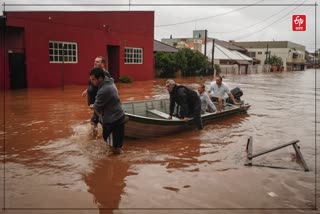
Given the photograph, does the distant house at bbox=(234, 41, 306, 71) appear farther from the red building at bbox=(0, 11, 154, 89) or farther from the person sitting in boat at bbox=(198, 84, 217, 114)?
the person sitting in boat at bbox=(198, 84, 217, 114)

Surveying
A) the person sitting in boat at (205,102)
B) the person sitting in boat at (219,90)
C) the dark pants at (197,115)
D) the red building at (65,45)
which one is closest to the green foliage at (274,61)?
the red building at (65,45)

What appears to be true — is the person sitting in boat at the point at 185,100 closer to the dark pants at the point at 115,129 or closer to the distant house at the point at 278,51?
the dark pants at the point at 115,129

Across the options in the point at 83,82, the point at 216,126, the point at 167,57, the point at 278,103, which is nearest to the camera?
the point at 216,126

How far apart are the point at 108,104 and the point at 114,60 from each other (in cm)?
1868

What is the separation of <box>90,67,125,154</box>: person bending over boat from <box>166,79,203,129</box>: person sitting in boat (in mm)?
2477

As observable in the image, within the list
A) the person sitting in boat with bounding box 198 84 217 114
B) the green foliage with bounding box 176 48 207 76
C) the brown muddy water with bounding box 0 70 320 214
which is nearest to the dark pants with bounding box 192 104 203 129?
the brown muddy water with bounding box 0 70 320 214

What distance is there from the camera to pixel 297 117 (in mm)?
13484

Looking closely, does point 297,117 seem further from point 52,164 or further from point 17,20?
point 17,20

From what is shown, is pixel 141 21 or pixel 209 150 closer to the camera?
pixel 209 150

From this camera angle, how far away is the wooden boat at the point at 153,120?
27.5 feet

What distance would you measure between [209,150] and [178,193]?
3055 millimetres

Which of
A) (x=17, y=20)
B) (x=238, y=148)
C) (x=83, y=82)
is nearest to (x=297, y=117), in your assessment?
(x=238, y=148)

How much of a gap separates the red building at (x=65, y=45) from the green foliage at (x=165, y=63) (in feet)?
17.8

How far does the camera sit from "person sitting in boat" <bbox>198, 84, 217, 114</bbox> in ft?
35.8
